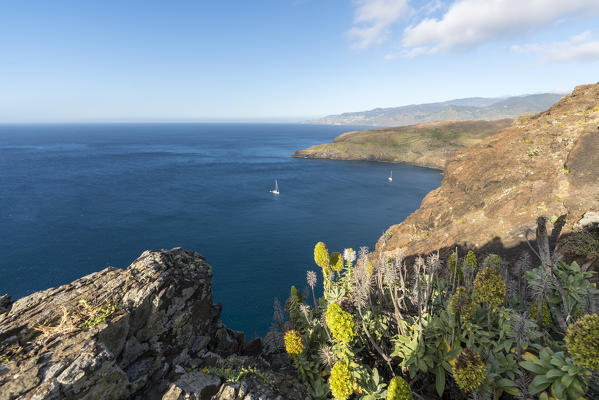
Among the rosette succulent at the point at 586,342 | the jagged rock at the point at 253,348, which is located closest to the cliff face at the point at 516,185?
the jagged rock at the point at 253,348

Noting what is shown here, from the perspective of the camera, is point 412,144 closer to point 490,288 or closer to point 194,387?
point 490,288

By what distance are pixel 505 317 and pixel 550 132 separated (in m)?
20.7

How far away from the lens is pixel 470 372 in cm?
505

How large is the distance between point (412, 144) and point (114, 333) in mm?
182720

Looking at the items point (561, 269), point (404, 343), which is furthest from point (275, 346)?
point (561, 269)

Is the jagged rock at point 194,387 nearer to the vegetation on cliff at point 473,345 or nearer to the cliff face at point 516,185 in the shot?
the vegetation on cliff at point 473,345

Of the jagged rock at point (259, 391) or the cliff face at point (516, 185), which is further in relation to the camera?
the cliff face at point (516, 185)

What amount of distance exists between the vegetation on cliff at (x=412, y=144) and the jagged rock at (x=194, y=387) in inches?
6236

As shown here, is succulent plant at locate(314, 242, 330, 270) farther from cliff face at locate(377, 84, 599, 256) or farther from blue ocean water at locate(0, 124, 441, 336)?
blue ocean water at locate(0, 124, 441, 336)

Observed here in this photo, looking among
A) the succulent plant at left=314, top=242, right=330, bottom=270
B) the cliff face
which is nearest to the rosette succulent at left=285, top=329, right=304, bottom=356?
the succulent plant at left=314, top=242, right=330, bottom=270

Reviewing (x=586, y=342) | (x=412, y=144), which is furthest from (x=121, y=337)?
(x=412, y=144)

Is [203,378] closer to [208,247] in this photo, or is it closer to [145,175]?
[208,247]

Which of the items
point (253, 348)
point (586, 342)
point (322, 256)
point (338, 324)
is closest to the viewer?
point (586, 342)

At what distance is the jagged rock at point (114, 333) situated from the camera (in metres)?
6.19
